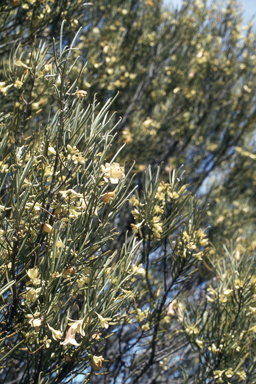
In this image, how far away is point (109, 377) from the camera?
3121mm

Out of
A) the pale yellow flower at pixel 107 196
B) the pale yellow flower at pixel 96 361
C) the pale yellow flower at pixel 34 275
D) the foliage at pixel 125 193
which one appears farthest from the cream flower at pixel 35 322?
the pale yellow flower at pixel 107 196

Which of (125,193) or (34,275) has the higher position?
(125,193)

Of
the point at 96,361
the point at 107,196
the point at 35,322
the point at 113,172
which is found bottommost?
the point at 96,361

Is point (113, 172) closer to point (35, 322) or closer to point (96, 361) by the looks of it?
point (35, 322)

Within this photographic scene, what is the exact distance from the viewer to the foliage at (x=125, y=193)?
1232mm

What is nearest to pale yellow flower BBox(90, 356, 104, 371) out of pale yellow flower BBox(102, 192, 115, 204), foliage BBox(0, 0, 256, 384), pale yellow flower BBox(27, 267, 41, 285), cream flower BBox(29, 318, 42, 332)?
foliage BBox(0, 0, 256, 384)

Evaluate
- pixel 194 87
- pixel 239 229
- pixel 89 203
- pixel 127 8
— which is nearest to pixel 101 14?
pixel 127 8

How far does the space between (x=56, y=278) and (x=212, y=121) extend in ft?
14.1

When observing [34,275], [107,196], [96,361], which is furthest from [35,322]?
[107,196]

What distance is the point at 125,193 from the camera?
128 centimetres

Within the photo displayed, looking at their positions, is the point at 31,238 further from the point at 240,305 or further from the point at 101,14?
the point at 101,14

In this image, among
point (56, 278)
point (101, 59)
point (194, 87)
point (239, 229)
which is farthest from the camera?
point (194, 87)

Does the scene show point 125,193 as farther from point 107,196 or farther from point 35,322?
point 35,322

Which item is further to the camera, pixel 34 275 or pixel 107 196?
pixel 107 196
